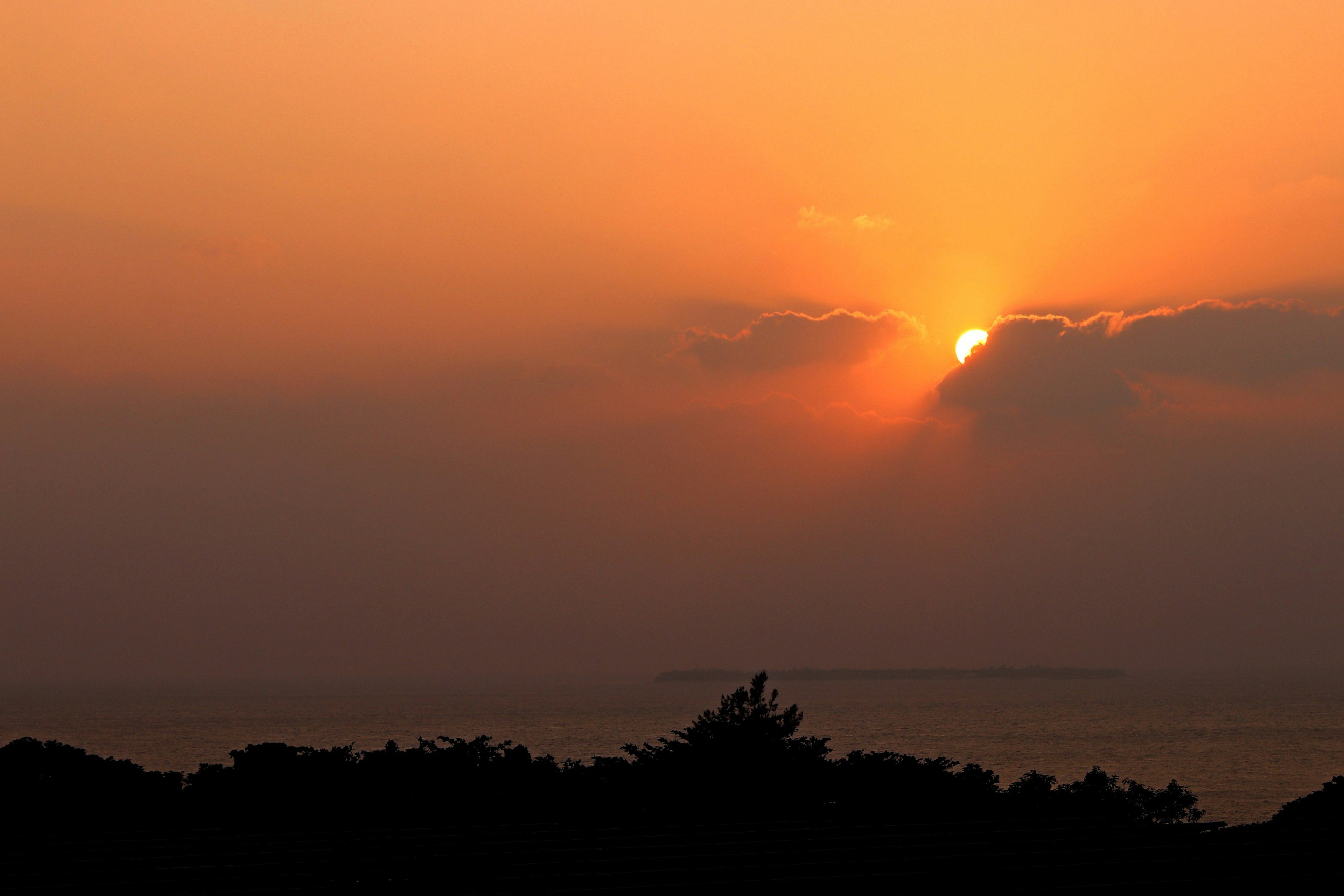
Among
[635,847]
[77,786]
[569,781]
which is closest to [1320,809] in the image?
[635,847]

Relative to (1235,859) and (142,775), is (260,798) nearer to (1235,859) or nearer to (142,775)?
(142,775)

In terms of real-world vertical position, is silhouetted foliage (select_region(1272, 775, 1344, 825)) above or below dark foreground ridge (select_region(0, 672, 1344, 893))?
below

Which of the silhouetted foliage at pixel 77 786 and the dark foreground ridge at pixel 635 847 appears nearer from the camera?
the dark foreground ridge at pixel 635 847

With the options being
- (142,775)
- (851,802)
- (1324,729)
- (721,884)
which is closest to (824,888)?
(721,884)

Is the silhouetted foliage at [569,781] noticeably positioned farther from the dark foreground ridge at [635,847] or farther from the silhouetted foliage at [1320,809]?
the dark foreground ridge at [635,847]

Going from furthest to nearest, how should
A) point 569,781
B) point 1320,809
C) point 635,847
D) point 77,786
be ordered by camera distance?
point 569,781 → point 77,786 → point 1320,809 → point 635,847

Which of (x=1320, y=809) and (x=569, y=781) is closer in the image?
(x=1320, y=809)

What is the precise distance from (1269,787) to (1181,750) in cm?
4039

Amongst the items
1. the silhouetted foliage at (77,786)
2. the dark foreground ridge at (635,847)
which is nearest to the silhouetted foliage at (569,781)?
the silhouetted foliage at (77,786)

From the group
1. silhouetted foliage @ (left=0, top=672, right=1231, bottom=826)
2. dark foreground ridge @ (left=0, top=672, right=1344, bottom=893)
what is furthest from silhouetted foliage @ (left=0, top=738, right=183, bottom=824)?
dark foreground ridge @ (left=0, top=672, right=1344, bottom=893)

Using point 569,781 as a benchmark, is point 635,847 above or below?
above

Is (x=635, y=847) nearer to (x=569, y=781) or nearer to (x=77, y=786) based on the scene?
(x=569, y=781)

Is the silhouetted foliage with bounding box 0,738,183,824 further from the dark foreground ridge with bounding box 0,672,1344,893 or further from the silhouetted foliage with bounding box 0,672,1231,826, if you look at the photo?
the dark foreground ridge with bounding box 0,672,1344,893

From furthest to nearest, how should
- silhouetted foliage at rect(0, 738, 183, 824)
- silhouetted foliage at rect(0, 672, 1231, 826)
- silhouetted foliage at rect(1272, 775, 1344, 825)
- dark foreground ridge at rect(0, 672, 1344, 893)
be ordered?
silhouetted foliage at rect(0, 672, 1231, 826) → silhouetted foliage at rect(0, 738, 183, 824) → silhouetted foliage at rect(1272, 775, 1344, 825) → dark foreground ridge at rect(0, 672, 1344, 893)
